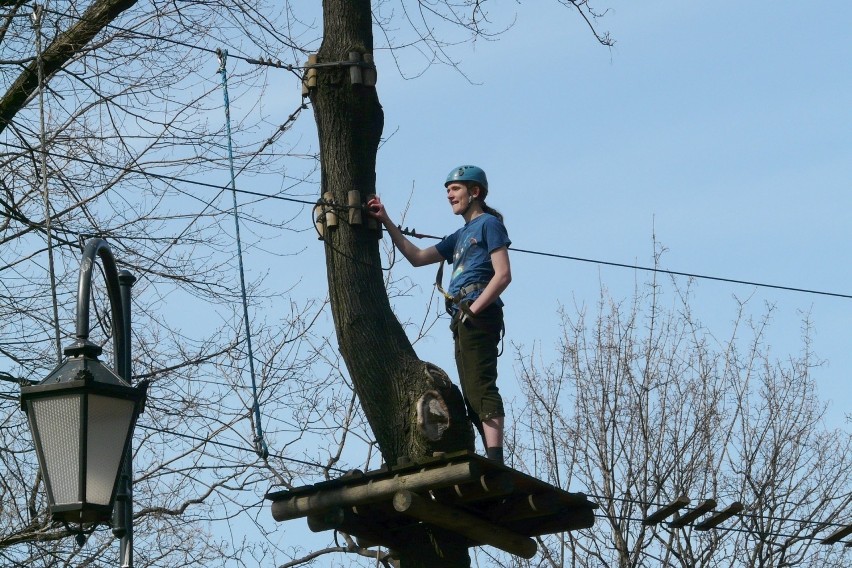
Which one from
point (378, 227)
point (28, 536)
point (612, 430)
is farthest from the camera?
point (612, 430)

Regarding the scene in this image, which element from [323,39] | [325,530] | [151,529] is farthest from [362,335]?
[151,529]

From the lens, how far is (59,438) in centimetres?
516

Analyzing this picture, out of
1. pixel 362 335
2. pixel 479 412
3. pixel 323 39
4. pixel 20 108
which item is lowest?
pixel 479 412

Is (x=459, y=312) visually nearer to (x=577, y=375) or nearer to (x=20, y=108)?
(x=20, y=108)

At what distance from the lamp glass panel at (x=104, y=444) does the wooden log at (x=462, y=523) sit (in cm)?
166

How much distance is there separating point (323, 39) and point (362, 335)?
6.09 ft

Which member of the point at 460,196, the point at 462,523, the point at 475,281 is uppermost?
the point at 460,196

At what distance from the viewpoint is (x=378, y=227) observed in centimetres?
752

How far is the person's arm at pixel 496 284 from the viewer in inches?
285

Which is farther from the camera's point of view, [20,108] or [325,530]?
[20,108]

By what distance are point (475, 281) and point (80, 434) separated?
289 centimetres

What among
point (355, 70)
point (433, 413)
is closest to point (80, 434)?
point (433, 413)

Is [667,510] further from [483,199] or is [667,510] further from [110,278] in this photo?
[110,278]

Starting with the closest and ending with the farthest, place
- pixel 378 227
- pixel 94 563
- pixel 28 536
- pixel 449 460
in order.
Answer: pixel 449 460
pixel 378 227
pixel 28 536
pixel 94 563
